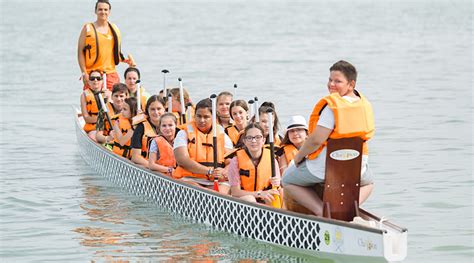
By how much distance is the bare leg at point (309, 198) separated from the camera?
8.03 m

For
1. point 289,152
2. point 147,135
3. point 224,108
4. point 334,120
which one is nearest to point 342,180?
point 334,120

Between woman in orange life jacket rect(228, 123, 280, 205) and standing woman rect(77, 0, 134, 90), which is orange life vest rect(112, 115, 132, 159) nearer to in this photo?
standing woman rect(77, 0, 134, 90)

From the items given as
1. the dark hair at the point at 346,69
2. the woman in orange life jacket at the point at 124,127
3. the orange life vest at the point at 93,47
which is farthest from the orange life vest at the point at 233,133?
the orange life vest at the point at 93,47

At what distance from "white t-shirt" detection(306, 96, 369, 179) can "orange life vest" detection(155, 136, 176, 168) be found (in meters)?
2.83

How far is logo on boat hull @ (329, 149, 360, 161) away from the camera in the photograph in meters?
7.69

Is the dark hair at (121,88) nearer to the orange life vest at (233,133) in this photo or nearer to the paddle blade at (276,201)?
the orange life vest at (233,133)

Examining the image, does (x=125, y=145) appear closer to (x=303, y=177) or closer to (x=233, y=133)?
(x=233, y=133)

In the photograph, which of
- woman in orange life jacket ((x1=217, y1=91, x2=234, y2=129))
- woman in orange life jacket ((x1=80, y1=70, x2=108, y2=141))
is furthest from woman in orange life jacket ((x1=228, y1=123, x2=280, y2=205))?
woman in orange life jacket ((x1=80, y1=70, x2=108, y2=141))

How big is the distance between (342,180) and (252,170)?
4.46 feet

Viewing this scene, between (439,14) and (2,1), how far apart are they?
94.1 ft

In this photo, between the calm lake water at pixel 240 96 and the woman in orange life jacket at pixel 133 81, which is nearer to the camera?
the calm lake water at pixel 240 96

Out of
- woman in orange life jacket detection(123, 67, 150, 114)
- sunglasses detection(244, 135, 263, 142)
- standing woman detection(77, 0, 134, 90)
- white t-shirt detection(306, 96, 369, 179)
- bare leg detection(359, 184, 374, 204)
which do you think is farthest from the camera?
standing woman detection(77, 0, 134, 90)

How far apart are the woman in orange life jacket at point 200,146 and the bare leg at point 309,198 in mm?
1848

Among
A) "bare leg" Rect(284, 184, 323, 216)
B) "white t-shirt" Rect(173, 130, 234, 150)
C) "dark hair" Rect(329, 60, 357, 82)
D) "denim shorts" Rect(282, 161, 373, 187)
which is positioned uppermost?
"dark hair" Rect(329, 60, 357, 82)
